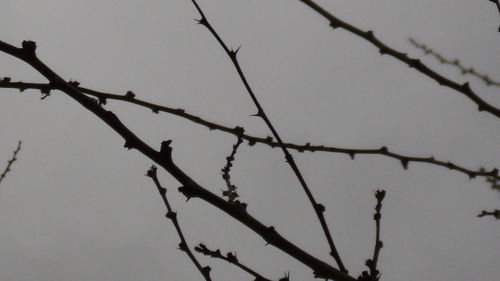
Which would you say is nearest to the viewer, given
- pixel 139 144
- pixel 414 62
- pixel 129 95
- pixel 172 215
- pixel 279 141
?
pixel 139 144

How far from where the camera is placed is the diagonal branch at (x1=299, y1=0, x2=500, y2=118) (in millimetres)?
1847

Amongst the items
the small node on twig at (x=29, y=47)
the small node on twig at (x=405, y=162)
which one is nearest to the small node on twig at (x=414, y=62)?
the small node on twig at (x=405, y=162)

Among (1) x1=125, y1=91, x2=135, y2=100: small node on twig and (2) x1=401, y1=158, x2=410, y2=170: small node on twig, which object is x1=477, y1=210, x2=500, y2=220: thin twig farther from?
(1) x1=125, y1=91, x2=135, y2=100: small node on twig

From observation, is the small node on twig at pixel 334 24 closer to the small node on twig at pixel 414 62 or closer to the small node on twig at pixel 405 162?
the small node on twig at pixel 414 62

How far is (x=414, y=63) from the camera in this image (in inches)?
73.9

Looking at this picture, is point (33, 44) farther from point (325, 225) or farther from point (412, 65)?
point (412, 65)

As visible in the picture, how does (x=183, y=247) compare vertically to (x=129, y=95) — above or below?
below

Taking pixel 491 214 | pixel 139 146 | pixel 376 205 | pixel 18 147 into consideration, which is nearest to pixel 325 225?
pixel 376 205

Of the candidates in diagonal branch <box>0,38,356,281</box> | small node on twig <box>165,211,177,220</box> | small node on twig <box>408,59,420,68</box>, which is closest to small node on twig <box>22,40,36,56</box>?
diagonal branch <box>0,38,356,281</box>

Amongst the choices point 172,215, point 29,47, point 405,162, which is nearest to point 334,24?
point 405,162

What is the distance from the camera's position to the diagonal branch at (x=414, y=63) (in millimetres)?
1847

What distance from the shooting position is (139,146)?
3.88 ft

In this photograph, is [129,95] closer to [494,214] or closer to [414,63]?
[414,63]

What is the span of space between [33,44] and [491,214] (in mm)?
2165
